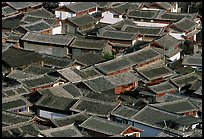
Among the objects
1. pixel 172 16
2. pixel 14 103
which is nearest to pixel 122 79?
pixel 14 103

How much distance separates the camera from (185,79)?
91.1 ft

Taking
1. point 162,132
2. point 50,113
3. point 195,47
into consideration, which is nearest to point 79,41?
point 195,47

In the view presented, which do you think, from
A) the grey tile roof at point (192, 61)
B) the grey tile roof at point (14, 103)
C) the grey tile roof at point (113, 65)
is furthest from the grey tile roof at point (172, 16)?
the grey tile roof at point (14, 103)

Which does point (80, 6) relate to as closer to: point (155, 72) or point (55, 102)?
point (155, 72)

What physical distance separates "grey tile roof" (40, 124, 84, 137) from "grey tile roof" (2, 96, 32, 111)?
171 inches

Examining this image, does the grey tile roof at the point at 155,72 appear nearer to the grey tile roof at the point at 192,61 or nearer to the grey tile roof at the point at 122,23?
the grey tile roof at the point at 192,61

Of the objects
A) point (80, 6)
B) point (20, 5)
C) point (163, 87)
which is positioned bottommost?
point (163, 87)

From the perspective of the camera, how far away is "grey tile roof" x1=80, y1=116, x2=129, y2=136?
2062 centimetres

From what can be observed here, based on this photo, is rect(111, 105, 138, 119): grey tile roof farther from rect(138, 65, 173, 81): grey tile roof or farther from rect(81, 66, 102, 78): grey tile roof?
rect(138, 65, 173, 81): grey tile roof

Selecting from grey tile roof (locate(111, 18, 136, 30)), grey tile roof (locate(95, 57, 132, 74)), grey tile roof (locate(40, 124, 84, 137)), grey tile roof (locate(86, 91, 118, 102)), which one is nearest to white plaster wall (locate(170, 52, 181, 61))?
grey tile roof (locate(95, 57, 132, 74))

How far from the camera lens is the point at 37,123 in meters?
22.5

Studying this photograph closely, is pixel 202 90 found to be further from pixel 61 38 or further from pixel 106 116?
pixel 61 38

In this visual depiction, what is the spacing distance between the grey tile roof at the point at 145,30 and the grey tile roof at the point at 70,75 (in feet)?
30.3

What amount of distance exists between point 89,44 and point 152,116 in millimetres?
12032
